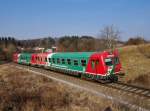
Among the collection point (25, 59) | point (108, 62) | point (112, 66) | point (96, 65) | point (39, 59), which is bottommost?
point (25, 59)

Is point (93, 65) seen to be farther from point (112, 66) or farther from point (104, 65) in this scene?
point (112, 66)

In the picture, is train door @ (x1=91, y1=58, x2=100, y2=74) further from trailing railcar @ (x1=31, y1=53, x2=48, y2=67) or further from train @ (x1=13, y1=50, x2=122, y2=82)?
trailing railcar @ (x1=31, y1=53, x2=48, y2=67)

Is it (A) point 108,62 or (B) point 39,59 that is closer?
(A) point 108,62

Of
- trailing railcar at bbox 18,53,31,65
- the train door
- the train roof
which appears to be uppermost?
the train roof

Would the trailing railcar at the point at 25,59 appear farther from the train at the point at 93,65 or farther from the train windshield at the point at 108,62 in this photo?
the train windshield at the point at 108,62

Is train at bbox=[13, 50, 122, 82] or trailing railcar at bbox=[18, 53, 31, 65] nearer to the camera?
train at bbox=[13, 50, 122, 82]

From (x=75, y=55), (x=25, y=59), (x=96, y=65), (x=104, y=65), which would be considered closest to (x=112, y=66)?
(x=104, y=65)

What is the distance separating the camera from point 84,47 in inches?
3310

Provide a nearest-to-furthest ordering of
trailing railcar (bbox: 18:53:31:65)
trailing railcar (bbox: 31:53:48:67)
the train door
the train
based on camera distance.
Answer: the train → the train door → trailing railcar (bbox: 31:53:48:67) → trailing railcar (bbox: 18:53:31:65)

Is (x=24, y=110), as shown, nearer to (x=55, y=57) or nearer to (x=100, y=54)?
(x=100, y=54)

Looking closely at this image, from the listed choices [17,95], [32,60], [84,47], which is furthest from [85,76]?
[84,47]

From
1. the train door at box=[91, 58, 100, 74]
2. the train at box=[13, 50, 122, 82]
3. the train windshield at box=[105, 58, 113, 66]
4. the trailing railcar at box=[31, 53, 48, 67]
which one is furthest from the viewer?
the trailing railcar at box=[31, 53, 48, 67]

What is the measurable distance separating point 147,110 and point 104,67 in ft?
30.3

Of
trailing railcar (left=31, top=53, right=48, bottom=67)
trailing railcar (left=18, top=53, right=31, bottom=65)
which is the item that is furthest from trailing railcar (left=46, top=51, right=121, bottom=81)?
trailing railcar (left=18, top=53, right=31, bottom=65)
